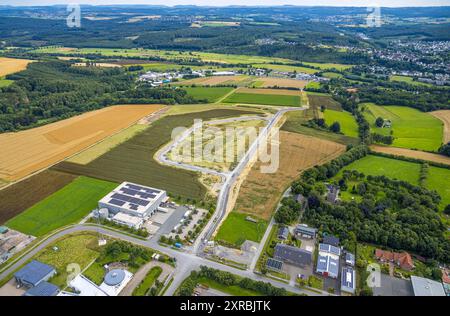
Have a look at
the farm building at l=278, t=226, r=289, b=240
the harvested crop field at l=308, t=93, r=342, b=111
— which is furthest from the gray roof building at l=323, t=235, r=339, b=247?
the harvested crop field at l=308, t=93, r=342, b=111

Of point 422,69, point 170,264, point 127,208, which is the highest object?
point 422,69

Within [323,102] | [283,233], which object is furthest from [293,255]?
[323,102]

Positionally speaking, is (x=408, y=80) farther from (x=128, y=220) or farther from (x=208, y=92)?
(x=128, y=220)

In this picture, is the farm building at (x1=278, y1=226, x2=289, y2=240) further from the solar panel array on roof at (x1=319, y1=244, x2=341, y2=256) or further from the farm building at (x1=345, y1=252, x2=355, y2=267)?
the farm building at (x1=345, y1=252, x2=355, y2=267)

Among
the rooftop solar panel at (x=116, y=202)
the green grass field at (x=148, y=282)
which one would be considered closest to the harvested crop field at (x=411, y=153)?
the rooftop solar panel at (x=116, y=202)

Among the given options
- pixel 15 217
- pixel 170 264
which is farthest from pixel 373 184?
pixel 15 217

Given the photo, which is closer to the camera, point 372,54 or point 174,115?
point 174,115
